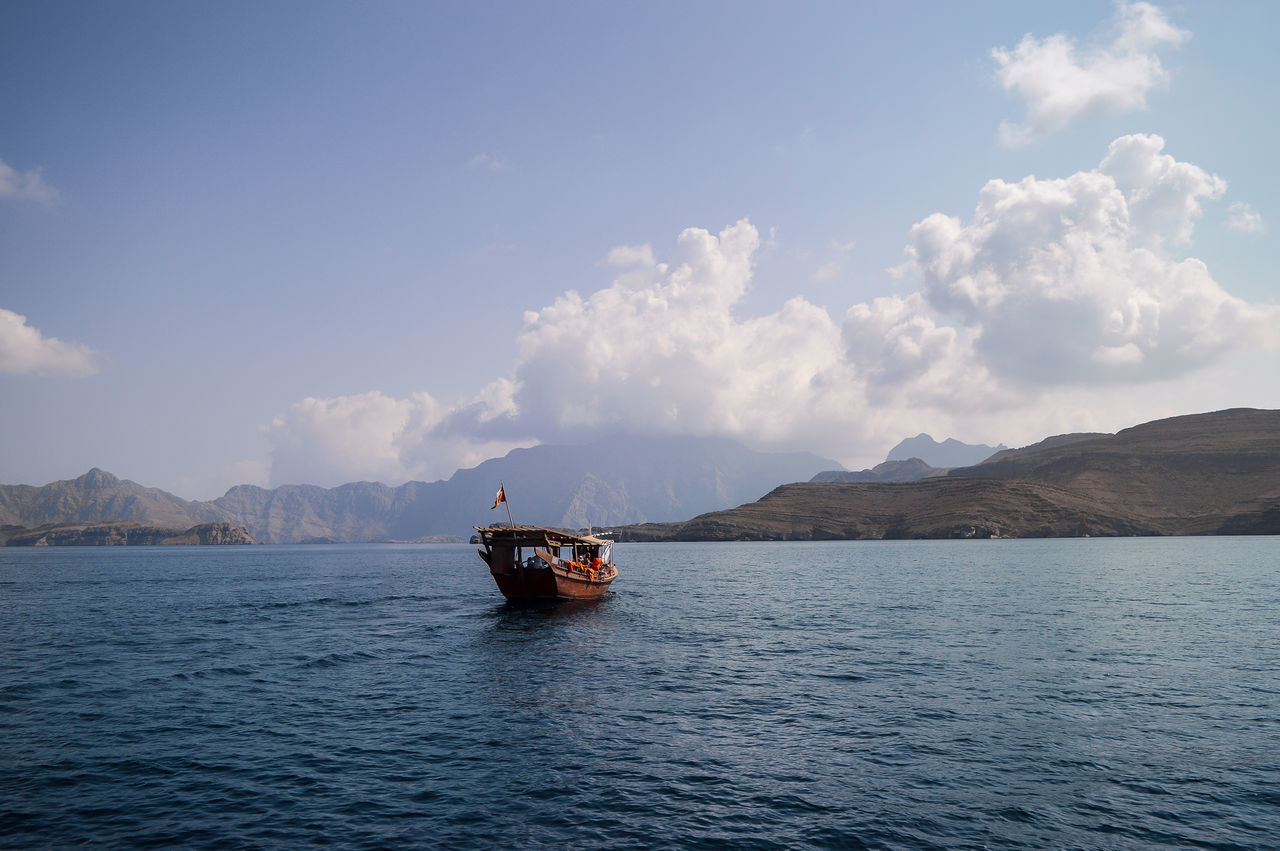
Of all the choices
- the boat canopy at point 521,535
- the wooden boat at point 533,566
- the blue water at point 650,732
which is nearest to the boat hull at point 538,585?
the wooden boat at point 533,566

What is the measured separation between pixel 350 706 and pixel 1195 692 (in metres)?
37.0

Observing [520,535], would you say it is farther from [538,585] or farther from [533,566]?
[538,585]

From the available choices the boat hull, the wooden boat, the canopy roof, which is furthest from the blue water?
the canopy roof

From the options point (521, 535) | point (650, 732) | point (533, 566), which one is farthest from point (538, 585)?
point (650, 732)

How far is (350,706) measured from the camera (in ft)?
91.1

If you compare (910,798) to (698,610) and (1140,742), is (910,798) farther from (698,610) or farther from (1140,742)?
(698,610)

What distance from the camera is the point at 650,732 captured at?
952 inches

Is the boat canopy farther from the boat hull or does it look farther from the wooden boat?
the boat hull

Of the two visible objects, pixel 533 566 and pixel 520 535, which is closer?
pixel 520 535

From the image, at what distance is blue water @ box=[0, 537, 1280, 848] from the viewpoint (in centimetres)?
1672

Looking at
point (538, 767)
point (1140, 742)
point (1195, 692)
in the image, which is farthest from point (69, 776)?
point (1195, 692)

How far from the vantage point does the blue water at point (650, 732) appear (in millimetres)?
16719

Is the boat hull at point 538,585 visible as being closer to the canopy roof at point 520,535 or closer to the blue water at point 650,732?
the canopy roof at point 520,535

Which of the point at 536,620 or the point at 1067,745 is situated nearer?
the point at 1067,745
